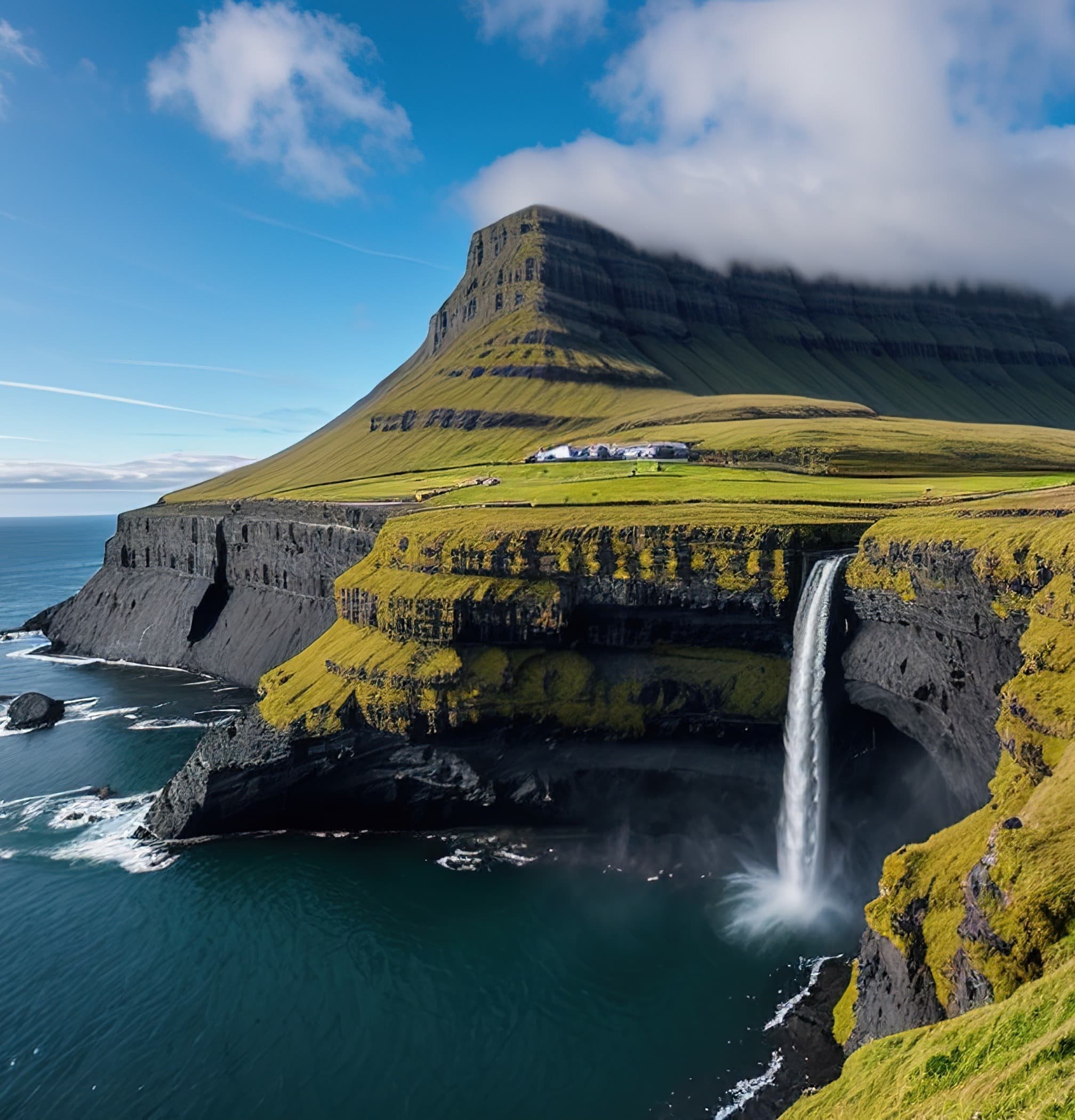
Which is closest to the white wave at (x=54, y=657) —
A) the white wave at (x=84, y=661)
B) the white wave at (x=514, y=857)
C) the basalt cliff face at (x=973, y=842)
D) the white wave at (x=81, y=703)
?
the white wave at (x=84, y=661)

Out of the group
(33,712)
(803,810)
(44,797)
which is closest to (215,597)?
(33,712)

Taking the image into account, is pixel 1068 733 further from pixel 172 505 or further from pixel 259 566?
pixel 172 505

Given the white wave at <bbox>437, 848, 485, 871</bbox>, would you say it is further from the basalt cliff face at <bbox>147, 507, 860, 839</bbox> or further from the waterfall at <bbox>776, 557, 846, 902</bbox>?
the waterfall at <bbox>776, 557, 846, 902</bbox>

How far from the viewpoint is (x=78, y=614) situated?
114 m

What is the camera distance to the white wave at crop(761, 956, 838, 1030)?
3128cm

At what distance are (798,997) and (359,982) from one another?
20655 millimetres

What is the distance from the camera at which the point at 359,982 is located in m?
35.7

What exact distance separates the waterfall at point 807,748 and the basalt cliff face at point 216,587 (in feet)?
148

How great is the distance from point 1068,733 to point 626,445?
91805mm

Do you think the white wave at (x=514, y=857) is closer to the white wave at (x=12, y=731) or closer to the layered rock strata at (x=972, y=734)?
the layered rock strata at (x=972, y=734)

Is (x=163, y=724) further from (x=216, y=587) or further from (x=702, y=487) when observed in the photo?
(x=702, y=487)

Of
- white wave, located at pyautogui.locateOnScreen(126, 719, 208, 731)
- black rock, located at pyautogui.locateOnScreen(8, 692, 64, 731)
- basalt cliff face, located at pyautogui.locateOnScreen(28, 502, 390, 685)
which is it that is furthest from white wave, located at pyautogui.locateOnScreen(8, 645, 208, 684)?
black rock, located at pyautogui.locateOnScreen(8, 692, 64, 731)

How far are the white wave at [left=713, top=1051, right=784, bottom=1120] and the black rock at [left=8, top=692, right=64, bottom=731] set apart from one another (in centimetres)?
7327

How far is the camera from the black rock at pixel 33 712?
73.6 meters
